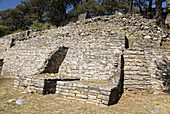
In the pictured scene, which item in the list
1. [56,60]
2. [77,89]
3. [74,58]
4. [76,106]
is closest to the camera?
[76,106]

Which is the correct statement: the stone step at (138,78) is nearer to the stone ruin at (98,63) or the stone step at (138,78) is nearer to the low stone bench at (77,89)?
the stone ruin at (98,63)

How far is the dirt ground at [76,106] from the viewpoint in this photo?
14.1 ft

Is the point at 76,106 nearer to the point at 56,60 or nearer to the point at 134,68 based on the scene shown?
the point at 134,68

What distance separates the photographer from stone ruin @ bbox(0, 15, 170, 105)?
5758mm

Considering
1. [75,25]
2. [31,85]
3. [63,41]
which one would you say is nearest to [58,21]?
[75,25]

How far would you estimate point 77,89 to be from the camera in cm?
543

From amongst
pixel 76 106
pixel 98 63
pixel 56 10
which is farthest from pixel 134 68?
pixel 56 10

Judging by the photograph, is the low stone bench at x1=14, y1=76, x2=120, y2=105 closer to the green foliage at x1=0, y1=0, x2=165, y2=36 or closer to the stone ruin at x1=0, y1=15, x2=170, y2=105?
the stone ruin at x1=0, y1=15, x2=170, y2=105

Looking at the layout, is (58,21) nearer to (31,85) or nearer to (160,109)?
(31,85)

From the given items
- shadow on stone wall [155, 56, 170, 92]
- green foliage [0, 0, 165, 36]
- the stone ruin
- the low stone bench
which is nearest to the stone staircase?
the stone ruin

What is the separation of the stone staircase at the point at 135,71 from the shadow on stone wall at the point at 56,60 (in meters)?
4.78

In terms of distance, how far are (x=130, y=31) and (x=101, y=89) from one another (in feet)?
28.8

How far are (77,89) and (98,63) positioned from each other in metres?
3.26

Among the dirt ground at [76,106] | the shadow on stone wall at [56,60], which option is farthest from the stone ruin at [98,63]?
the dirt ground at [76,106]
